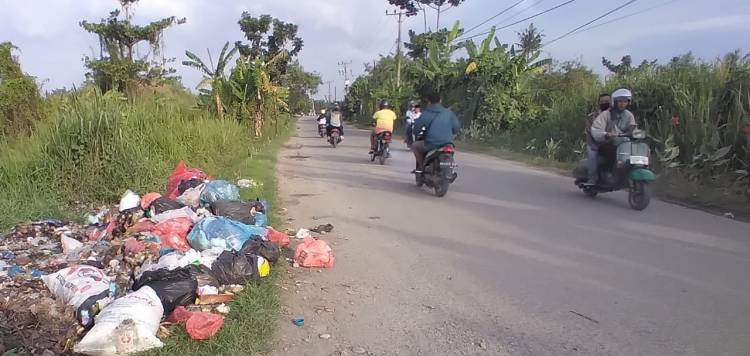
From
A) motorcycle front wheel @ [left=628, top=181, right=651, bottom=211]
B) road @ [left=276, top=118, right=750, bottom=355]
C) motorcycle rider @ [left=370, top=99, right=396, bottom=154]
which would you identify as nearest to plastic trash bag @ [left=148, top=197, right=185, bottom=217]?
road @ [left=276, top=118, right=750, bottom=355]

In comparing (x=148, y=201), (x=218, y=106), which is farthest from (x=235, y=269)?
(x=218, y=106)

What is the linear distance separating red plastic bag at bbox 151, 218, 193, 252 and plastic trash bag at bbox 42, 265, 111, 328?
96 centimetres

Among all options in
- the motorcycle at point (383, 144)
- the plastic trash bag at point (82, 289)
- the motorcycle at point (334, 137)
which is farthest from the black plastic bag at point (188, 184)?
the motorcycle at point (334, 137)

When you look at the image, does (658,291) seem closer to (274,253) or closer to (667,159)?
(274,253)

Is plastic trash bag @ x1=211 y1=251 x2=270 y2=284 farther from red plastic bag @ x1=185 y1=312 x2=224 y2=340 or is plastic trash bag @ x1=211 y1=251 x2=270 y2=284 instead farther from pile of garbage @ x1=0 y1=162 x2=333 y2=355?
red plastic bag @ x1=185 y1=312 x2=224 y2=340

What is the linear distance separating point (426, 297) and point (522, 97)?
1941cm

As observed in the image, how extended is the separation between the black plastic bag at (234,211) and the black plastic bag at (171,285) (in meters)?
2.08

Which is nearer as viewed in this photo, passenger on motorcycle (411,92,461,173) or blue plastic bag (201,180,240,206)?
blue plastic bag (201,180,240,206)

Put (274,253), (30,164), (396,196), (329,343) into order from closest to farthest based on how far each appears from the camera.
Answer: (329,343) → (274,253) → (30,164) → (396,196)

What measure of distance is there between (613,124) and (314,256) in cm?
558

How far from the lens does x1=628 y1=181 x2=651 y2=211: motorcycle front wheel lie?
800cm

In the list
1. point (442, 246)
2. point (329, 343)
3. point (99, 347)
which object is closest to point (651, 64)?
point (442, 246)

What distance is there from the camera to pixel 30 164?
823cm

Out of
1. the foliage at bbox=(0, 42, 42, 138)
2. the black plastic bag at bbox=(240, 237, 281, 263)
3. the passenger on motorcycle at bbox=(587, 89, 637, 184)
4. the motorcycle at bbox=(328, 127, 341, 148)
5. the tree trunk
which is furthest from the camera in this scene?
the motorcycle at bbox=(328, 127, 341, 148)
